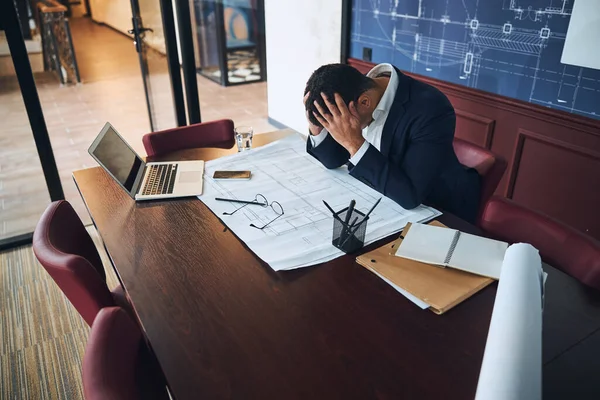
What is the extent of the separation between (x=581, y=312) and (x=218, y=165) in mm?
1250

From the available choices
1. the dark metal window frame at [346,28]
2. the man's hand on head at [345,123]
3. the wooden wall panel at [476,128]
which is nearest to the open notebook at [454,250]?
the man's hand on head at [345,123]

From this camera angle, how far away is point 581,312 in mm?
987

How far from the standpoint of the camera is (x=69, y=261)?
109 centimetres

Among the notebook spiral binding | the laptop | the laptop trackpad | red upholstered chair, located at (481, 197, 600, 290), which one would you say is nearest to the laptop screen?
the laptop

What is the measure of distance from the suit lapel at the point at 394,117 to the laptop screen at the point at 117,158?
0.87m

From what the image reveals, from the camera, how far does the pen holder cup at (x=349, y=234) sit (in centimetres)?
119

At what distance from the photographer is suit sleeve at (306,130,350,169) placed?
1664 millimetres

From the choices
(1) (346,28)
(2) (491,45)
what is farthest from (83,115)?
(2) (491,45)

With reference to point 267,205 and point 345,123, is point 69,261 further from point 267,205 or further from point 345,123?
point 345,123

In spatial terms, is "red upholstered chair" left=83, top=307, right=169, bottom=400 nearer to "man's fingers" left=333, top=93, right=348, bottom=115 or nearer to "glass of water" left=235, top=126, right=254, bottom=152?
"man's fingers" left=333, top=93, right=348, bottom=115

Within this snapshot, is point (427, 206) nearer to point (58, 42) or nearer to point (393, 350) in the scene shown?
point (393, 350)

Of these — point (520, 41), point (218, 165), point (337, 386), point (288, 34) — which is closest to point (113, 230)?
point (218, 165)

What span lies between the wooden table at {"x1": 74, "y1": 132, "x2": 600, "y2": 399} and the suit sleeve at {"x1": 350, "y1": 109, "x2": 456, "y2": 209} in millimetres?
269

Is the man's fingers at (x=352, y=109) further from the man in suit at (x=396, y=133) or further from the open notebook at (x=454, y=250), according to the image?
the open notebook at (x=454, y=250)
